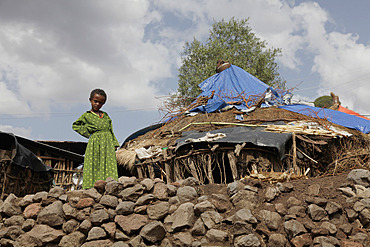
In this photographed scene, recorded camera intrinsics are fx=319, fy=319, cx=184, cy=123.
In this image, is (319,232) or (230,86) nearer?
(319,232)

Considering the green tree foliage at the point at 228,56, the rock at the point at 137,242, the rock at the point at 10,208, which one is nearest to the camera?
the rock at the point at 137,242

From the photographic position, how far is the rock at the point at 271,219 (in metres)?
4.01

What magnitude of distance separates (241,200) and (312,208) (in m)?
0.91

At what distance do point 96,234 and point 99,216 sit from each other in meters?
0.24

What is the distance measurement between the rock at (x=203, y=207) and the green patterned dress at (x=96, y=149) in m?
1.68

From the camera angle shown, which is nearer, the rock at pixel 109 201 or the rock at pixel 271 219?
the rock at pixel 271 219

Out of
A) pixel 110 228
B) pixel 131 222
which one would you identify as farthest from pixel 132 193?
pixel 110 228

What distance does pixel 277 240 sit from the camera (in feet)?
12.6

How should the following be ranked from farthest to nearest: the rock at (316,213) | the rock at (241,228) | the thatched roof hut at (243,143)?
1. the thatched roof hut at (243,143)
2. the rock at (316,213)
3. the rock at (241,228)

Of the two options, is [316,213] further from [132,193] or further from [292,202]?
[132,193]

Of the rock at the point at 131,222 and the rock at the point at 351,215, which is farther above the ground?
the rock at the point at 131,222

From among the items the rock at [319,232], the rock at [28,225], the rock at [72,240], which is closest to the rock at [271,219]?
the rock at [319,232]

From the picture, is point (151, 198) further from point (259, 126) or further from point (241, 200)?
point (259, 126)

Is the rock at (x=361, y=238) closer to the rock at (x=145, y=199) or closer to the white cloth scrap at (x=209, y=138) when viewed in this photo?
the rock at (x=145, y=199)
